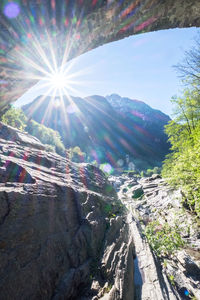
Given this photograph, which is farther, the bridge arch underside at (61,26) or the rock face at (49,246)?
the rock face at (49,246)

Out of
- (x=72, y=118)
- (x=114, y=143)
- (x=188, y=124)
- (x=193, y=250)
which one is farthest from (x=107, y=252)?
(x=72, y=118)

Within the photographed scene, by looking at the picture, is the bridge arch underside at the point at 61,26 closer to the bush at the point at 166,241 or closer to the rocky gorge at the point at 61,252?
the rocky gorge at the point at 61,252

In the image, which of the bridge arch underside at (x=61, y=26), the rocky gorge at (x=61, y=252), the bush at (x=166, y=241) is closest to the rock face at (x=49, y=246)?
the rocky gorge at (x=61, y=252)

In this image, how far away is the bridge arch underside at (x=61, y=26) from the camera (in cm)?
245

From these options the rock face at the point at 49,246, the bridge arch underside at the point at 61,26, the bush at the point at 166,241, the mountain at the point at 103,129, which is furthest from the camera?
the mountain at the point at 103,129

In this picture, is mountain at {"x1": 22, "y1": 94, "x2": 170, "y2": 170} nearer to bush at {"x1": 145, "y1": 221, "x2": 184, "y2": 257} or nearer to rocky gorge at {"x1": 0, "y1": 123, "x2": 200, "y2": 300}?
bush at {"x1": 145, "y1": 221, "x2": 184, "y2": 257}

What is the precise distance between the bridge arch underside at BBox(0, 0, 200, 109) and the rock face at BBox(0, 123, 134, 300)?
9.74 feet

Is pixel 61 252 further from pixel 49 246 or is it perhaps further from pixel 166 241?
pixel 166 241

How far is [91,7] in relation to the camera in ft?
9.12

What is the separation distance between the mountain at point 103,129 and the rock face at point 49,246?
121 m

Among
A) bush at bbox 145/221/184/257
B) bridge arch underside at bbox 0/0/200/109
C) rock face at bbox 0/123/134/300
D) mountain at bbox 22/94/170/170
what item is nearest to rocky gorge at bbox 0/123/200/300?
rock face at bbox 0/123/134/300

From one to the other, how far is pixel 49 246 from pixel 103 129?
15201 centimetres

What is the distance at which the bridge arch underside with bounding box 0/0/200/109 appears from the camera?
245 centimetres

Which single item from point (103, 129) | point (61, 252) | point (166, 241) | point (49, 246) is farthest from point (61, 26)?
point (103, 129)
